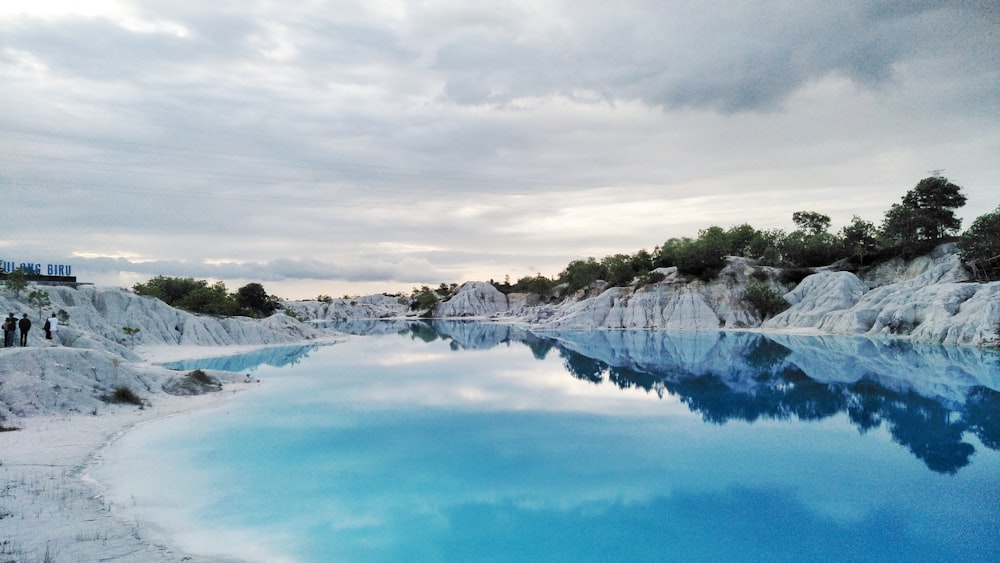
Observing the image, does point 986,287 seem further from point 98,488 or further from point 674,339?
point 98,488

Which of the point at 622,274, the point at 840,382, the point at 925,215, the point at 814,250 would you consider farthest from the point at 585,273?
the point at 840,382

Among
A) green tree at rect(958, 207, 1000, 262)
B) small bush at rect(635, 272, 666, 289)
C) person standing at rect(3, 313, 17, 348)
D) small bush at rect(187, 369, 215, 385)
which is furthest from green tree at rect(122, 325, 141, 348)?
green tree at rect(958, 207, 1000, 262)

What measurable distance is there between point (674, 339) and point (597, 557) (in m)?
46.4

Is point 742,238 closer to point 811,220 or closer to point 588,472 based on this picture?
point 811,220

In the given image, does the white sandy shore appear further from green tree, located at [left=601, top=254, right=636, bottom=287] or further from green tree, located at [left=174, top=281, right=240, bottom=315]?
green tree, located at [left=601, top=254, right=636, bottom=287]

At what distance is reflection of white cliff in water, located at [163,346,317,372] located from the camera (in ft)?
115

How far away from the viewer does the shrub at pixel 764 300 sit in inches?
2474

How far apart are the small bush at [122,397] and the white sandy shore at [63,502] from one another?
5.14 ft

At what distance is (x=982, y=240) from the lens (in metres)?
48.6

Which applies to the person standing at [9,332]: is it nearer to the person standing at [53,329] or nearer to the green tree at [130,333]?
the person standing at [53,329]

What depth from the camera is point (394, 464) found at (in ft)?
41.5

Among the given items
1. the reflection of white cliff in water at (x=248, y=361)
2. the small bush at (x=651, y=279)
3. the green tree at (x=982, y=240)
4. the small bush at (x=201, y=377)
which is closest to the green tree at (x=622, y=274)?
the small bush at (x=651, y=279)

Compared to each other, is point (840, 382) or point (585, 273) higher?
point (585, 273)

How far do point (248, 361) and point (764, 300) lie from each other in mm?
52226
